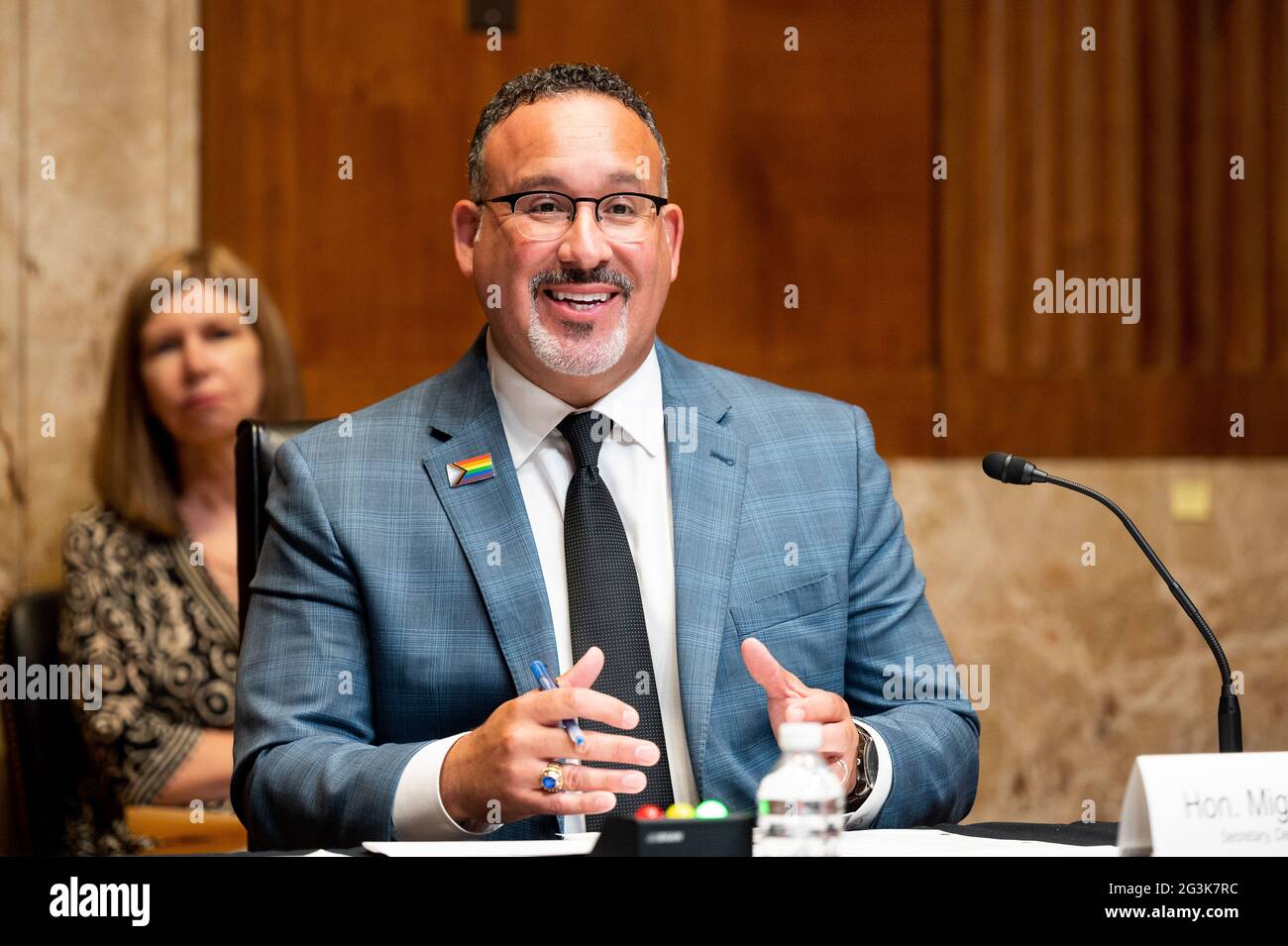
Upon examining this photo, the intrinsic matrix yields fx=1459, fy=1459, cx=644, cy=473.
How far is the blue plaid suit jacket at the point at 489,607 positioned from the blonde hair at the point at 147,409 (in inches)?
43.9

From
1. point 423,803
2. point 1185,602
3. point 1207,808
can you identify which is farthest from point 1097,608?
point 1207,808

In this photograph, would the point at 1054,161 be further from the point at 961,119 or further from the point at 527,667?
the point at 527,667

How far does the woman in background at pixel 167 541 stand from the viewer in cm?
274

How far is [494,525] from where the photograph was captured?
1825 mm

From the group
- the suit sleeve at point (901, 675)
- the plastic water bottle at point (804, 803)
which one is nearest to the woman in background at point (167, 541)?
the suit sleeve at point (901, 675)

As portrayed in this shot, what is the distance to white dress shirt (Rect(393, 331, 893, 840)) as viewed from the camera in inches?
70.9

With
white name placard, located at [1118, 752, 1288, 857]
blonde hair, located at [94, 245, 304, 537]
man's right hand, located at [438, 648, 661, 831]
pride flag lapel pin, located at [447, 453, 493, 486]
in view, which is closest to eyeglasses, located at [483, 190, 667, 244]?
pride flag lapel pin, located at [447, 453, 493, 486]

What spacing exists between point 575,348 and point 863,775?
2.20 feet

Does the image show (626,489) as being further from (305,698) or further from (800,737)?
(800,737)

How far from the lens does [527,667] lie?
5.77 ft

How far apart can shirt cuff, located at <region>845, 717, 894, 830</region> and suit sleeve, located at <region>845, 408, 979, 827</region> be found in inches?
0.7

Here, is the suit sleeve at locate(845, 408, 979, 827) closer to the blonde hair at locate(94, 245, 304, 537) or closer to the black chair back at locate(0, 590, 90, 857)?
the blonde hair at locate(94, 245, 304, 537)
